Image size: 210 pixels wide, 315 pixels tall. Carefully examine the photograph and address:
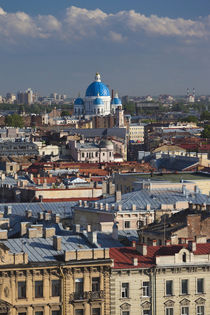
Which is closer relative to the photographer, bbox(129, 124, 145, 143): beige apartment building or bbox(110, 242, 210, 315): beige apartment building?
bbox(110, 242, 210, 315): beige apartment building

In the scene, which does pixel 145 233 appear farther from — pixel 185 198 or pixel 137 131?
pixel 137 131

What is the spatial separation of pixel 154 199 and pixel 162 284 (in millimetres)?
15136

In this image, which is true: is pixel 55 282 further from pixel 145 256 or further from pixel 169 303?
pixel 169 303

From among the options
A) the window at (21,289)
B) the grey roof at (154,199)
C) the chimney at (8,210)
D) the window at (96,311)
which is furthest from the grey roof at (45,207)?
the window at (21,289)

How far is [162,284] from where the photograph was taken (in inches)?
1193

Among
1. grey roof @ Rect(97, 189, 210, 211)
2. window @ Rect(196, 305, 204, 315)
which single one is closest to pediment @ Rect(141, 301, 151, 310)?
window @ Rect(196, 305, 204, 315)

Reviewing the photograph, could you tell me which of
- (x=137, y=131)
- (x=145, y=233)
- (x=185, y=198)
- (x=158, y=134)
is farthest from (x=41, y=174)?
(x=137, y=131)

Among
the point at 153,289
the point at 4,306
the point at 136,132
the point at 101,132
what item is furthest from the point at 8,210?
the point at 136,132

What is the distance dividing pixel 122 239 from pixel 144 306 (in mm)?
5329

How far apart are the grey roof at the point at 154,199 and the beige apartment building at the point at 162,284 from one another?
12.2m

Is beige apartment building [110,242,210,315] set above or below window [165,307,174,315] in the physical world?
above

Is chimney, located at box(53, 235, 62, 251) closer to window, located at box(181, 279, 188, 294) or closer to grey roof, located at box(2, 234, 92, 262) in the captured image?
grey roof, located at box(2, 234, 92, 262)

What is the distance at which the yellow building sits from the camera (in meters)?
28.6

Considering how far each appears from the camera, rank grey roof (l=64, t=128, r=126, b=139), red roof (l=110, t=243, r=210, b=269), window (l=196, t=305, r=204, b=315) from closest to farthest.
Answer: red roof (l=110, t=243, r=210, b=269) < window (l=196, t=305, r=204, b=315) < grey roof (l=64, t=128, r=126, b=139)
